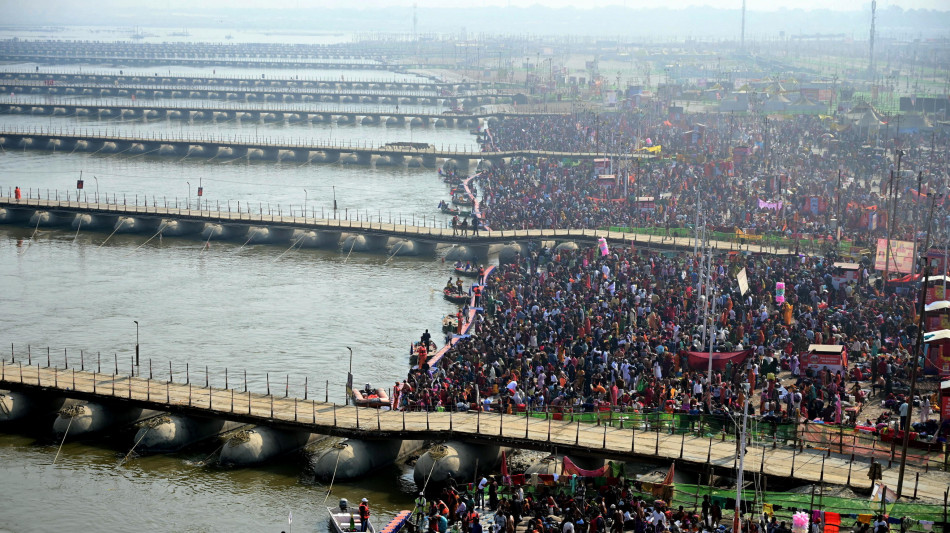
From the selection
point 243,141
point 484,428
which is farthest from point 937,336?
point 243,141

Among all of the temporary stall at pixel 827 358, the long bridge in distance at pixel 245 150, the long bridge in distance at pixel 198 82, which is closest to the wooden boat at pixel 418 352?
the temporary stall at pixel 827 358

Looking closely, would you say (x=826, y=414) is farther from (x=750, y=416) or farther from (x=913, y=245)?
(x=913, y=245)

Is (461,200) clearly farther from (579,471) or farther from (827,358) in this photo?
(579,471)

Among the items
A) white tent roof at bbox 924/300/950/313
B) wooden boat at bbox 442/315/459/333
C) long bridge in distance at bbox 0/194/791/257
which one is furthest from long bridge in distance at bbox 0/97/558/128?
white tent roof at bbox 924/300/950/313

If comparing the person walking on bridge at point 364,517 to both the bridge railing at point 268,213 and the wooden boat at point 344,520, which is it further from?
the bridge railing at point 268,213

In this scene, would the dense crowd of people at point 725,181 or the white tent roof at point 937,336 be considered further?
the dense crowd of people at point 725,181

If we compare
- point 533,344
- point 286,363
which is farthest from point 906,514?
point 286,363
